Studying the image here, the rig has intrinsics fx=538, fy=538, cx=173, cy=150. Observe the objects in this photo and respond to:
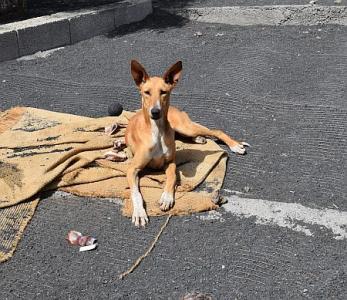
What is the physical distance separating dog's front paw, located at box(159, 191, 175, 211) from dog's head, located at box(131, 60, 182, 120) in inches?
24.1

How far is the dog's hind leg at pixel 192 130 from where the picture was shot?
514 cm

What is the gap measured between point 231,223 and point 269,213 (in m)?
0.35

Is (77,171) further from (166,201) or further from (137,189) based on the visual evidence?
(166,201)

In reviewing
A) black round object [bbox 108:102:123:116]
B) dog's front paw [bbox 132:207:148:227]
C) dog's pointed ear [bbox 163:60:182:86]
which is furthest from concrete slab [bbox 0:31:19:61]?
dog's front paw [bbox 132:207:148:227]

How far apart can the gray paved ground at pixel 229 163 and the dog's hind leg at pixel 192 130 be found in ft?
0.49

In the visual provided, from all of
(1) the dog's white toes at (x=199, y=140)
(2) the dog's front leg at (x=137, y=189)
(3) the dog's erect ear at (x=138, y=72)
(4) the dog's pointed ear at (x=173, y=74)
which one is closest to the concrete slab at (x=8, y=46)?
(1) the dog's white toes at (x=199, y=140)

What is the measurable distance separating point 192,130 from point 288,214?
137 centimetres

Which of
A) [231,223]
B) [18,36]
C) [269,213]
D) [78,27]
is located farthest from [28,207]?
[78,27]

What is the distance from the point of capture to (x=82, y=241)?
12.6ft

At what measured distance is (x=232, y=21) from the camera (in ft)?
29.9

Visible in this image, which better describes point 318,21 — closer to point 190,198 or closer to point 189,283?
point 190,198

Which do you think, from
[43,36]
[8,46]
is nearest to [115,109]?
[8,46]

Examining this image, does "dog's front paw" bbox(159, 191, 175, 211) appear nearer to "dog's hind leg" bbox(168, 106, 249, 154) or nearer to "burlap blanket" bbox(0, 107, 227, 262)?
"burlap blanket" bbox(0, 107, 227, 262)

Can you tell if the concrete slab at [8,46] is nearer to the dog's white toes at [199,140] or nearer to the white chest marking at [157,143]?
the dog's white toes at [199,140]
